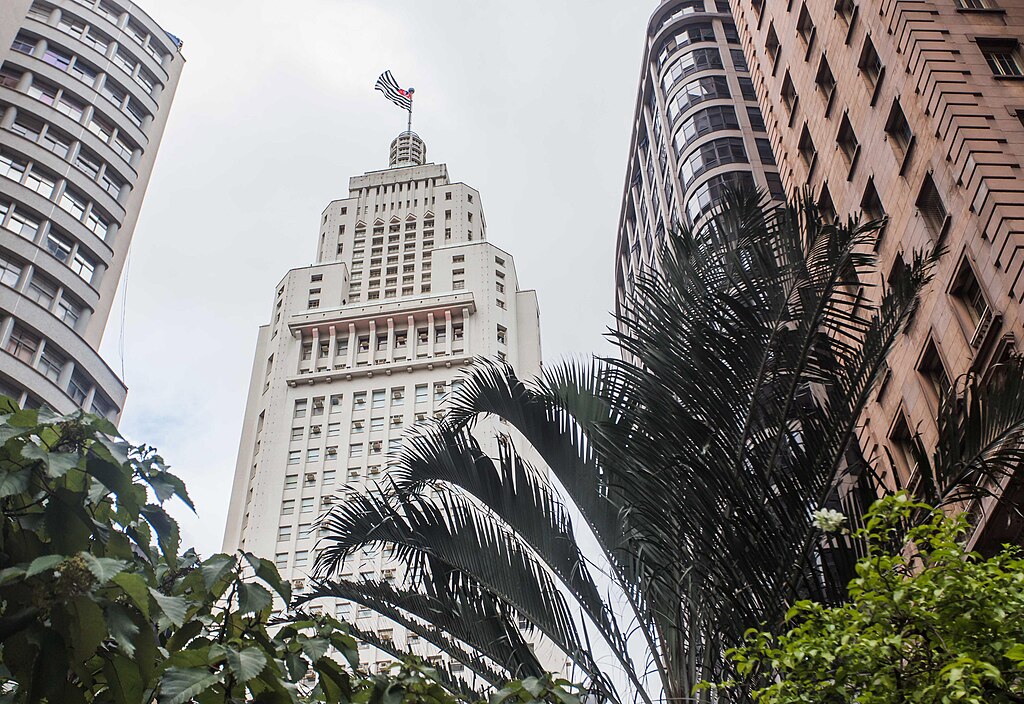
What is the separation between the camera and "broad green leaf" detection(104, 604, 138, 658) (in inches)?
170

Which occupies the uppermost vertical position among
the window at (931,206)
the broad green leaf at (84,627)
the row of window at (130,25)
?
the row of window at (130,25)

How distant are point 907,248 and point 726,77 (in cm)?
2897

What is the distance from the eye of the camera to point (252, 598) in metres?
5.02

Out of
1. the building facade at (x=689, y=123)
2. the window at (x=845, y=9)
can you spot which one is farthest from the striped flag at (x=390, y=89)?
the window at (x=845, y=9)

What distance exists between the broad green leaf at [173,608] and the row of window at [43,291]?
1072 inches

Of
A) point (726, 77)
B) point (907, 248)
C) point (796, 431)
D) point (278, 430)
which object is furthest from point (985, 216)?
point (278, 430)

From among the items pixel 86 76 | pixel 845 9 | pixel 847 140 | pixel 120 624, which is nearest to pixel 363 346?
pixel 86 76

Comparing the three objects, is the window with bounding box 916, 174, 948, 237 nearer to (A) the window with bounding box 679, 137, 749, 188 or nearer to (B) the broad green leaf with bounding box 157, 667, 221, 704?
(B) the broad green leaf with bounding box 157, 667, 221, 704

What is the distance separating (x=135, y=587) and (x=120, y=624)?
18 cm

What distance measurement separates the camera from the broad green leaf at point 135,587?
431cm

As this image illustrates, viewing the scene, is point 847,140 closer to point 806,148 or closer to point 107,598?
point 806,148

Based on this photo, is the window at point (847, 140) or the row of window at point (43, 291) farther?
the row of window at point (43, 291)

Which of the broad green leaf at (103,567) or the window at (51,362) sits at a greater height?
the window at (51,362)

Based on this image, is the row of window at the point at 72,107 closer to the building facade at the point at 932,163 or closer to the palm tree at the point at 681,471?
the building facade at the point at 932,163
